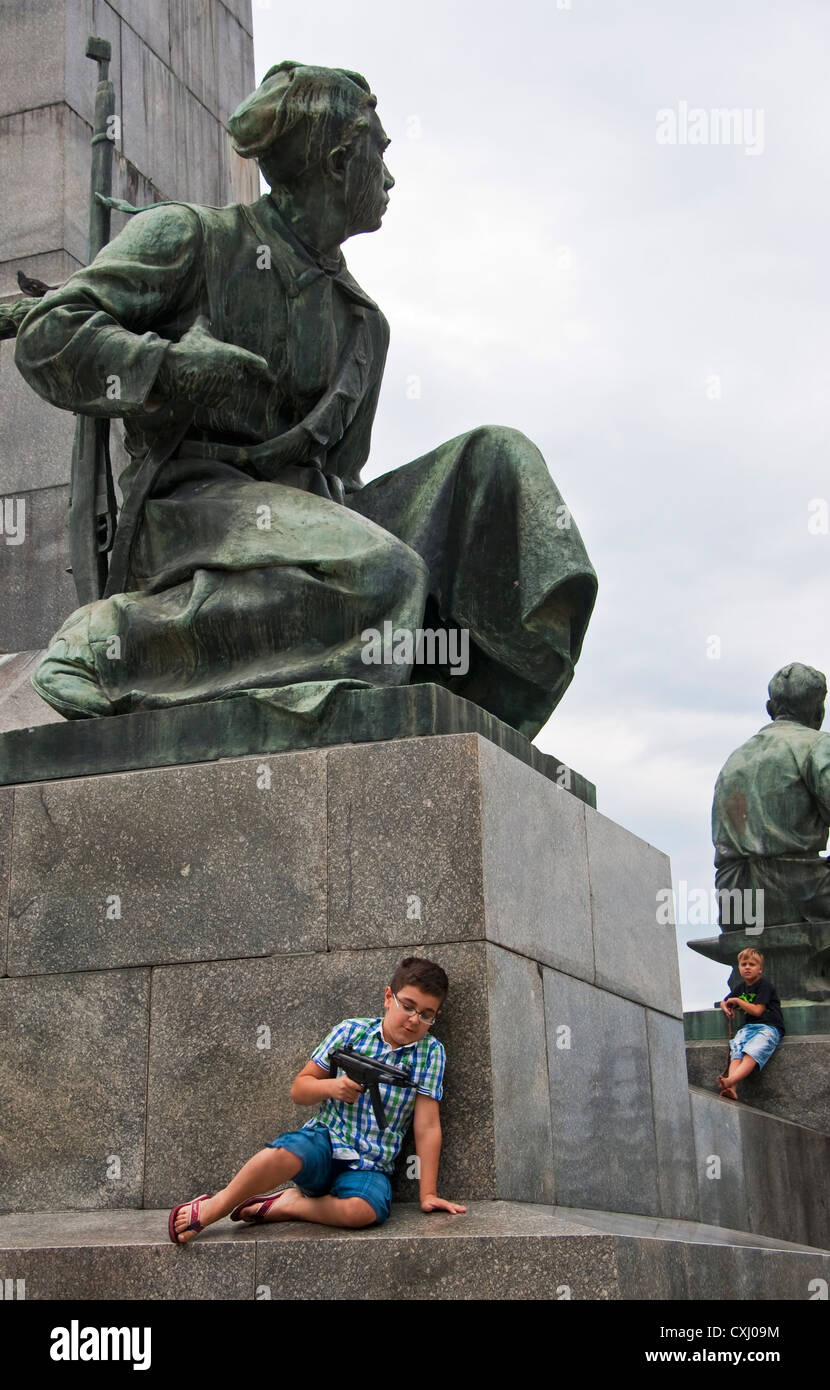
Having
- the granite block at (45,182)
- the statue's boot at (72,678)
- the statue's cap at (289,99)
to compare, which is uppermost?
the granite block at (45,182)

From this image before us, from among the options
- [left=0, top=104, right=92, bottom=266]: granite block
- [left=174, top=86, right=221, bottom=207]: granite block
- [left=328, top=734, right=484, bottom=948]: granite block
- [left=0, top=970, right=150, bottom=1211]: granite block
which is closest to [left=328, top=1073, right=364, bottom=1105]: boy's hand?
[left=328, top=734, right=484, bottom=948]: granite block

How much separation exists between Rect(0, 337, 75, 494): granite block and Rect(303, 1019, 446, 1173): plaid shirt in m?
5.05

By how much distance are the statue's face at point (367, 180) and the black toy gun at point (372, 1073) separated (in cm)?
362

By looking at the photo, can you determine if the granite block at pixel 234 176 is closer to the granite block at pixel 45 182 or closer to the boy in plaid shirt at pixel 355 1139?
the granite block at pixel 45 182

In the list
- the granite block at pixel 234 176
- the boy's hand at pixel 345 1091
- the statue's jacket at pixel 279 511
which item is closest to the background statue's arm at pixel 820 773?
the granite block at pixel 234 176

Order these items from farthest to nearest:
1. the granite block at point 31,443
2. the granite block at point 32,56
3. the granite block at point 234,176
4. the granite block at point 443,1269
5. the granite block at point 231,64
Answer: the granite block at point 231,64 < the granite block at point 234,176 < the granite block at point 32,56 < the granite block at point 31,443 < the granite block at point 443,1269

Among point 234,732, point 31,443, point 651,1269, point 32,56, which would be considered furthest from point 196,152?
point 651,1269

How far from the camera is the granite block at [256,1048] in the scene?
513 cm

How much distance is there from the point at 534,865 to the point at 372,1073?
1186mm

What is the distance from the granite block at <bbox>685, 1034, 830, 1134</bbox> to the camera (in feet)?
38.8

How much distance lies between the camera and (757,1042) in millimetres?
11945

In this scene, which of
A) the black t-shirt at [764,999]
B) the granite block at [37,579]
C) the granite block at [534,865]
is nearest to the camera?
the granite block at [534,865]

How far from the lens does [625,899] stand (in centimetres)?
662
